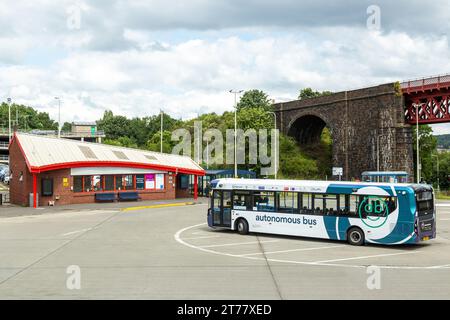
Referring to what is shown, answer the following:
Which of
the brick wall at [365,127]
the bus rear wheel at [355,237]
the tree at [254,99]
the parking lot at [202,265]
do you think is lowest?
the parking lot at [202,265]

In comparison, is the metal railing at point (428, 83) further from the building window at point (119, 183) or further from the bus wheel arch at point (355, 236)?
the bus wheel arch at point (355, 236)

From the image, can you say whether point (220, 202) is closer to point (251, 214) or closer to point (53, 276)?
point (251, 214)

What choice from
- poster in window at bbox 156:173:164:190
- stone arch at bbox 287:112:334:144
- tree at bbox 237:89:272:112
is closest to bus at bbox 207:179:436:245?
poster in window at bbox 156:173:164:190

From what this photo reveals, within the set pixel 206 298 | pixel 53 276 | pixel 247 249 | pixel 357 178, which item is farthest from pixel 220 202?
pixel 357 178

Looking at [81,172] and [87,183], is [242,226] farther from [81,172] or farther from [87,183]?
[87,183]

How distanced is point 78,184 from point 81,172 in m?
0.95

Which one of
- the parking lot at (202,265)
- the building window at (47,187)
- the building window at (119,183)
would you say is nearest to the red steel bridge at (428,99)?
the building window at (119,183)

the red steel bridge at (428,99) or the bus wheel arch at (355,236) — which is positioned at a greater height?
the red steel bridge at (428,99)

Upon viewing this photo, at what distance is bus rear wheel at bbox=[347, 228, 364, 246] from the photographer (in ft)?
67.6

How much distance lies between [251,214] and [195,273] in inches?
356

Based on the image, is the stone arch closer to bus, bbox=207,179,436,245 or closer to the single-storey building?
the single-storey building

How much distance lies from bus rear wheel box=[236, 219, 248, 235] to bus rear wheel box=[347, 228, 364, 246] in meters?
4.81

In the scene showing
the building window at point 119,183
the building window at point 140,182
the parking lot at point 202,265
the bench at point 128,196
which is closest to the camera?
the parking lot at point 202,265

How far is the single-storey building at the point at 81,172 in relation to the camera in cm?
3850
